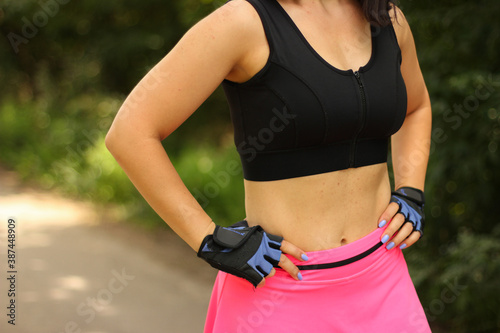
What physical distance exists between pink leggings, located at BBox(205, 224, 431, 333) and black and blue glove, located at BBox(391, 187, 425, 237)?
194 millimetres

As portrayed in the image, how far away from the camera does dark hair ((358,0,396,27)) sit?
1.99m

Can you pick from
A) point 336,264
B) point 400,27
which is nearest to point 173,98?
point 336,264

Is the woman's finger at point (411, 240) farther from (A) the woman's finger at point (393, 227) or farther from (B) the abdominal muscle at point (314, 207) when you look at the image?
(B) the abdominal muscle at point (314, 207)

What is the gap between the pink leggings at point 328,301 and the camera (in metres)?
1.79

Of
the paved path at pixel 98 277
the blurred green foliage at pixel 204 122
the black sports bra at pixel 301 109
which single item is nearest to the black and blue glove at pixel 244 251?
the black sports bra at pixel 301 109

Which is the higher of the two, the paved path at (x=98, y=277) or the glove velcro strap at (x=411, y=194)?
the paved path at (x=98, y=277)

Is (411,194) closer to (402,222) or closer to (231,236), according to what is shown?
(402,222)

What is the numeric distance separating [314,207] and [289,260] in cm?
18

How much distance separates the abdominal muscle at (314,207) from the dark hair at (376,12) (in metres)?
0.49

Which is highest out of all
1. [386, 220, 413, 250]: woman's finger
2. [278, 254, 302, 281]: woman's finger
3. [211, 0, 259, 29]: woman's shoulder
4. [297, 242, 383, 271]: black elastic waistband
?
[211, 0, 259, 29]: woman's shoulder

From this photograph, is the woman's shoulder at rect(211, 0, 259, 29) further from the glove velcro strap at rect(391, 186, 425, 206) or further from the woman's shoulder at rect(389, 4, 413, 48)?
the glove velcro strap at rect(391, 186, 425, 206)

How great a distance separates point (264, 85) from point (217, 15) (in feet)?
0.76

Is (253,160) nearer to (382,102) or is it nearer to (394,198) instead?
(382,102)

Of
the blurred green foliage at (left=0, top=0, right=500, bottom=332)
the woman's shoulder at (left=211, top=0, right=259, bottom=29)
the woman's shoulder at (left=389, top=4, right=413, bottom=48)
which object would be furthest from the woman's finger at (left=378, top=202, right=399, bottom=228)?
the blurred green foliage at (left=0, top=0, right=500, bottom=332)
